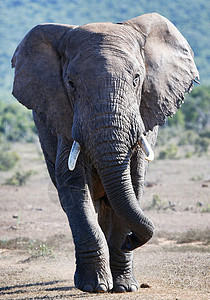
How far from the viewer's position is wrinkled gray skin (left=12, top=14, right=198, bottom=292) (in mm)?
5426

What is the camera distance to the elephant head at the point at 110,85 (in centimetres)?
540

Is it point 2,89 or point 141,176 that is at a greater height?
point 141,176

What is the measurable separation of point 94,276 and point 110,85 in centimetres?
178

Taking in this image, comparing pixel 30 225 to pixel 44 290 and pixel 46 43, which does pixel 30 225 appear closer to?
pixel 44 290

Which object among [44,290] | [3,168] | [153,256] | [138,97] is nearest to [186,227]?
[153,256]

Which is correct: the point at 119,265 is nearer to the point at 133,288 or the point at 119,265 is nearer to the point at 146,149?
the point at 133,288

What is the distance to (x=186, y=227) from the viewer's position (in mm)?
11336

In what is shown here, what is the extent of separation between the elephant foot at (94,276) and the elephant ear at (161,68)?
1452 mm

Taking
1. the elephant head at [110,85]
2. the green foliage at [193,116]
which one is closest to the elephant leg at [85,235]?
the elephant head at [110,85]

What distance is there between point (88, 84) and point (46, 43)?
1118mm

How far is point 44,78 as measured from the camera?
630 centimetres

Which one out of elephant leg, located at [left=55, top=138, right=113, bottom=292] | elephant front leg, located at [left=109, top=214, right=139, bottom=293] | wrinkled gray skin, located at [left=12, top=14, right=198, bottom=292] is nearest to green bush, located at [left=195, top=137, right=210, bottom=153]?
wrinkled gray skin, located at [left=12, top=14, right=198, bottom=292]

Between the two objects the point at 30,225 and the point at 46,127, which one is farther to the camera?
the point at 30,225

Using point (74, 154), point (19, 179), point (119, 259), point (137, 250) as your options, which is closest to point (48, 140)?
point (74, 154)
